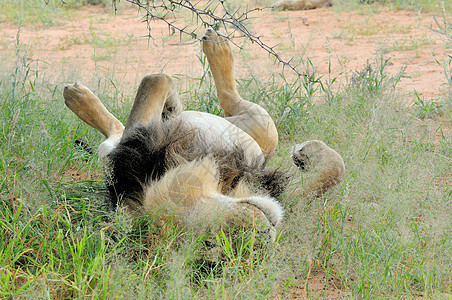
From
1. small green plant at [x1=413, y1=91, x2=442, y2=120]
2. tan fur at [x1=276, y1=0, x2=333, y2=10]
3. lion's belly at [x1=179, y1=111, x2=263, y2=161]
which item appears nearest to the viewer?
lion's belly at [x1=179, y1=111, x2=263, y2=161]

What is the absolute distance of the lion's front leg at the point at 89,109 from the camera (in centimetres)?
369

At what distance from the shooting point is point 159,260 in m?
2.40

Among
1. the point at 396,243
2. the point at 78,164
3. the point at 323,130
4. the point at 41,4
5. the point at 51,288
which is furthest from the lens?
the point at 41,4

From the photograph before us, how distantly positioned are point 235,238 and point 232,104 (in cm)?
176

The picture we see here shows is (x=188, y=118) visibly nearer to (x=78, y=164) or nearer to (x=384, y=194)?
(x=78, y=164)

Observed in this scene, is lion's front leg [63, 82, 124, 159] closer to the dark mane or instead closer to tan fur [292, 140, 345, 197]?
the dark mane

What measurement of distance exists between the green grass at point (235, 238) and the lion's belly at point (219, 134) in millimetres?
340

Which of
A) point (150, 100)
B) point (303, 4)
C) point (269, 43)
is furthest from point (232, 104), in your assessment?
point (303, 4)

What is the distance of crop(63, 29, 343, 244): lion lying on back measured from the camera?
2471mm

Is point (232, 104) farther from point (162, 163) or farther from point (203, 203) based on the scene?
point (203, 203)

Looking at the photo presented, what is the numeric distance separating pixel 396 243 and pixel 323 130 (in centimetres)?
171

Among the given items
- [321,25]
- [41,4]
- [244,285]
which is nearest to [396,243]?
[244,285]

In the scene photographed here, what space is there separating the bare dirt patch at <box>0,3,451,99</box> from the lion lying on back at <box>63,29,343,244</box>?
216cm

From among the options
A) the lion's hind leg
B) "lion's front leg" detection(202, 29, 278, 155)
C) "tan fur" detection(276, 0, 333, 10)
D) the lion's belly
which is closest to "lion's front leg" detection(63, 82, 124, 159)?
the lion's hind leg
